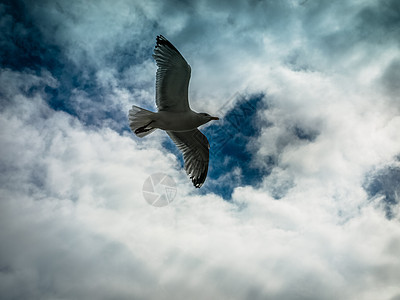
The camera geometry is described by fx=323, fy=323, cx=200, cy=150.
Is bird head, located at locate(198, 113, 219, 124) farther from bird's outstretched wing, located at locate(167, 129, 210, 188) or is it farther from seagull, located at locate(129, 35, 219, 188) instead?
bird's outstretched wing, located at locate(167, 129, 210, 188)

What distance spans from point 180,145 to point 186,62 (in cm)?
232

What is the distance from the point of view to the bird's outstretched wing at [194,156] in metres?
8.19

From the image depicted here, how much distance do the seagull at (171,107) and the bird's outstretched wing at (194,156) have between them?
6 cm

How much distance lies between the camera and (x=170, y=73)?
22.4ft

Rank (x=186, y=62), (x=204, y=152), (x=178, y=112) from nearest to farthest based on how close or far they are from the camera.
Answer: (x=186, y=62), (x=178, y=112), (x=204, y=152)

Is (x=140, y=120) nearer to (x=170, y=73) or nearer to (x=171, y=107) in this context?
(x=171, y=107)

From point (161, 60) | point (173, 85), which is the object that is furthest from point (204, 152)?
point (161, 60)

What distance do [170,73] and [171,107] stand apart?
0.80 meters

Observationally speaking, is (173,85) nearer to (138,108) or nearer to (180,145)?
(138,108)

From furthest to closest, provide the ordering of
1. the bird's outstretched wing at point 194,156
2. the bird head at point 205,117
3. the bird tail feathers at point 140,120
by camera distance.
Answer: the bird's outstretched wing at point 194,156 → the bird head at point 205,117 → the bird tail feathers at point 140,120

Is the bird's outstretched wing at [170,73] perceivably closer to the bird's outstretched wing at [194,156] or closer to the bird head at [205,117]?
the bird head at [205,117]

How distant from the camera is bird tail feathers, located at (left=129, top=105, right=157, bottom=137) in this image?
703 centimetres

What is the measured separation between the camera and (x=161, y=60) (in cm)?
684

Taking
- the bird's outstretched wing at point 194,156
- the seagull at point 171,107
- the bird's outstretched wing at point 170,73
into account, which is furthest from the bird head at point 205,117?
the bird's outstretched wing at point 194,156
